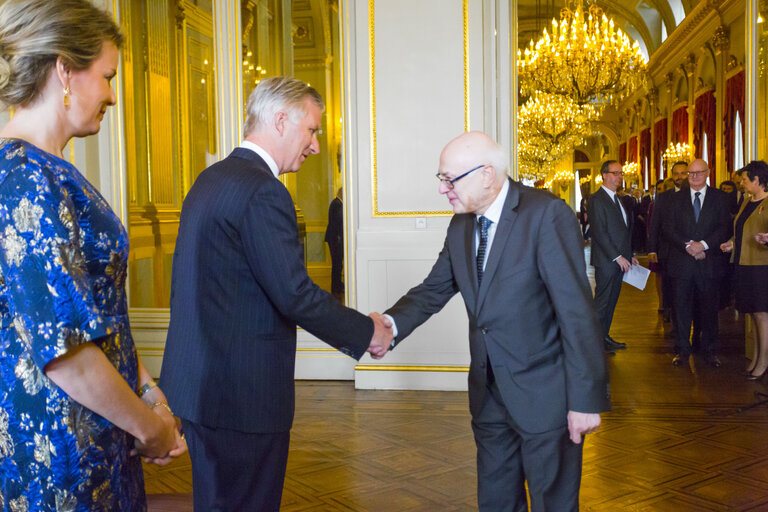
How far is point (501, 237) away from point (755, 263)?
13.7 feet

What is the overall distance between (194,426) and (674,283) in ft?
17.4

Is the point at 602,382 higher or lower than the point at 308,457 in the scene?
higher

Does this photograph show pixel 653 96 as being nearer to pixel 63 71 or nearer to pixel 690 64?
pixel 690 64

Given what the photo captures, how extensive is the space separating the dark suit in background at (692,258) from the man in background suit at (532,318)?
4333 millimetres

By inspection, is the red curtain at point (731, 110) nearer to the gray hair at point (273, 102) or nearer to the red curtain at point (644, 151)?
the red curtain at point (644, 151)

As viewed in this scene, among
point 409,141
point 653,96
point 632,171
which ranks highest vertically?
point 653,96

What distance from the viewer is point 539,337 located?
2.14 metres

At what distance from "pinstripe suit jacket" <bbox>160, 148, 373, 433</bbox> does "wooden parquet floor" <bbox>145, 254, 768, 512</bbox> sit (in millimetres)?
332

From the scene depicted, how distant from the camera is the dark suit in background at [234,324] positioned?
176 centimetres

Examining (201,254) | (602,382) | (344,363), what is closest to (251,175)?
(201,254)

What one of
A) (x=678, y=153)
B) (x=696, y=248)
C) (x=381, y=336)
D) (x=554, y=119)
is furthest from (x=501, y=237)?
(x=678, y=153)

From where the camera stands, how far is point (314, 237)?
5.70 metres

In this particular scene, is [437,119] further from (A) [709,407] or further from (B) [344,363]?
(A) [709,407]

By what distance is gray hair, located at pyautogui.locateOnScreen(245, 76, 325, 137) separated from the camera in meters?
1.94
